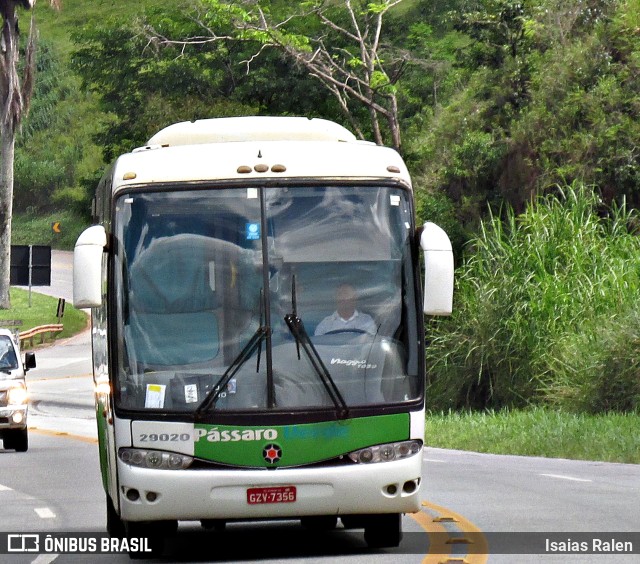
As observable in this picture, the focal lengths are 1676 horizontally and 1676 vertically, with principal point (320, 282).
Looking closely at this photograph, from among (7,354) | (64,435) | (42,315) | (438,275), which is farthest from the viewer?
(42,315)

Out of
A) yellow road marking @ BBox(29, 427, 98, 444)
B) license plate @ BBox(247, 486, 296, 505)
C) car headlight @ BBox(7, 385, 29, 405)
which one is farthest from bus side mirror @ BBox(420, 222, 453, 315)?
yellow road marking @ BBox(29, 427, 98, 444)

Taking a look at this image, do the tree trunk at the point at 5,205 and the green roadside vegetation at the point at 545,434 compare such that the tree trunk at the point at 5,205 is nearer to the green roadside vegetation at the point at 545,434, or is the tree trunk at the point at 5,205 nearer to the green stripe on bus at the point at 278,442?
the green roadside vegetation at the point at 545,434

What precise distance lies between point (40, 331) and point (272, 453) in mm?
49120

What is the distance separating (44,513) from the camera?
15.2 meters

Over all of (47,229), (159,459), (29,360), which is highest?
(159,459)

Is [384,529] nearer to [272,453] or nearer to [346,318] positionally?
[272,453]

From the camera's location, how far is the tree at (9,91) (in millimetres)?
59719

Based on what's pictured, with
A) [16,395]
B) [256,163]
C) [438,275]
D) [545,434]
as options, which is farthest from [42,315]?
[438,275]

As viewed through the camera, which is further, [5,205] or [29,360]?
[5,205]

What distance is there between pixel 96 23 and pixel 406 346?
5414 centimetres

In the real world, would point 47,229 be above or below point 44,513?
below

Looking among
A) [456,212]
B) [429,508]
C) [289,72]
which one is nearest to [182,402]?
[429,508]

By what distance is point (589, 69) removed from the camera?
38.1 m

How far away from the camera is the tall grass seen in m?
29.9
